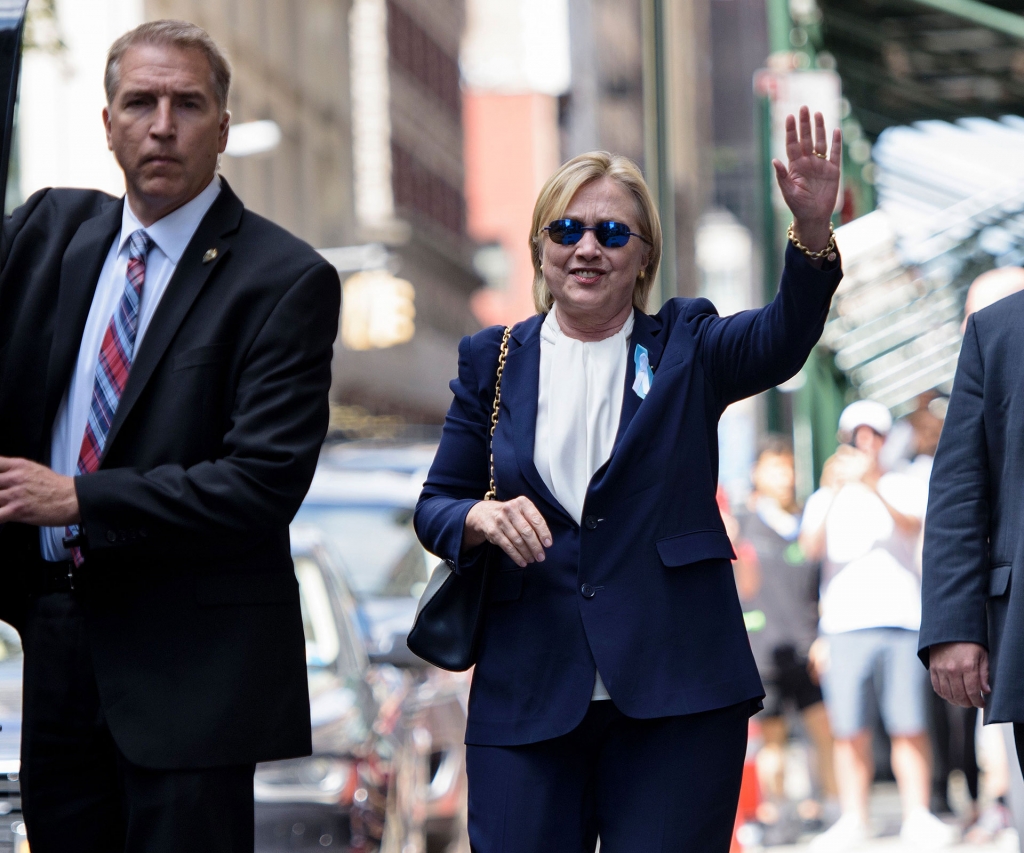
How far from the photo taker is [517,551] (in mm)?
3568

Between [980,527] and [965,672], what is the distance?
1.06 feet

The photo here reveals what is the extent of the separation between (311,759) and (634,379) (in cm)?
284

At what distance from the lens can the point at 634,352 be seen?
3.89 m

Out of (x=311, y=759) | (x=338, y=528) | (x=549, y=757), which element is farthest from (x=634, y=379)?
(x=338, y=528)

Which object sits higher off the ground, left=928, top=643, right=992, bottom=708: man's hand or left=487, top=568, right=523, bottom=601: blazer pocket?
left=487, top=568, right=523, bottom=601: blazer pocket

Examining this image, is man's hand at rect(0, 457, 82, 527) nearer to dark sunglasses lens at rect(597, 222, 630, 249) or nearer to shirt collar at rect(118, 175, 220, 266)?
shirt collar at rect(118, 175, 220, 266)

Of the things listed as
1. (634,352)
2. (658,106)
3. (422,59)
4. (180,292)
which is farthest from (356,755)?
(422,59)

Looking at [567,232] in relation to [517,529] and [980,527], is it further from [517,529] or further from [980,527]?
[980,527]

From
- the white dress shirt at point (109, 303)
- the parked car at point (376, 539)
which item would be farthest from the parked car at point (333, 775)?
Answer: the parked car at point (376, 539)

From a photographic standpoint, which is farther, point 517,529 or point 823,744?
point 823,744

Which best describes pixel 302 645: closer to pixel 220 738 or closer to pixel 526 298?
pixel 220 738

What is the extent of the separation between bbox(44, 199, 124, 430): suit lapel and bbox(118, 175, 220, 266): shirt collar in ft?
0.14

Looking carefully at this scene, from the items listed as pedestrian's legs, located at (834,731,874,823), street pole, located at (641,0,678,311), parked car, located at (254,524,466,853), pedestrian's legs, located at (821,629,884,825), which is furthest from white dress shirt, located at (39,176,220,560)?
street pole, located at (641,0,678,311)

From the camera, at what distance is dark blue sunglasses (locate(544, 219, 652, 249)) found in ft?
12.6
